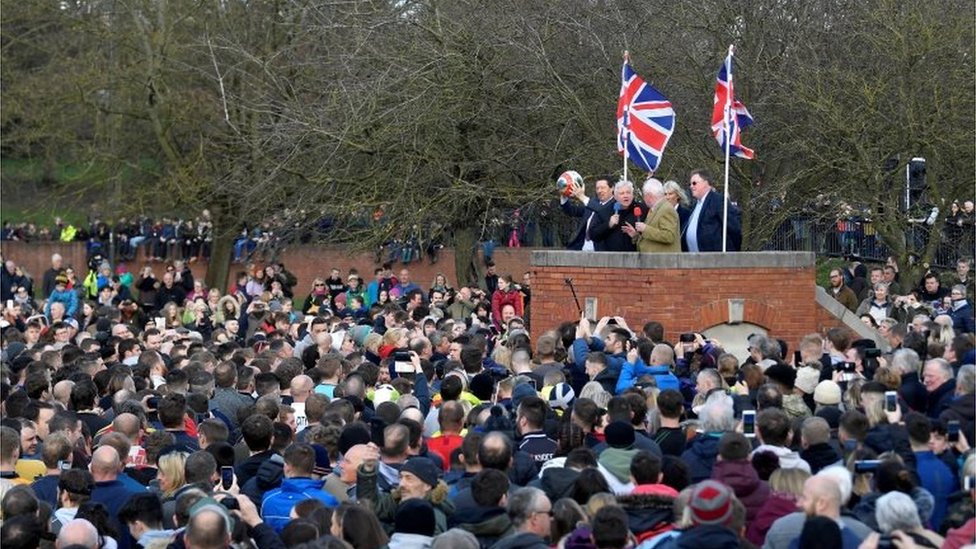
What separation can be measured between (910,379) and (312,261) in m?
31.9

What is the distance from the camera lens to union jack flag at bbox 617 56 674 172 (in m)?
18.2

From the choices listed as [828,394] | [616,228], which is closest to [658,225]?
[616,228]

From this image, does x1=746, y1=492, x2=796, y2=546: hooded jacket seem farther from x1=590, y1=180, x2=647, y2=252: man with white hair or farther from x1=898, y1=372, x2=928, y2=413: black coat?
x1=590, y1=180, x2=647, y2=252: man with white hair

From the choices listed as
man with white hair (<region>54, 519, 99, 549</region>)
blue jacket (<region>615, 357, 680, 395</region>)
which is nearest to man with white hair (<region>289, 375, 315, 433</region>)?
blue jacket (<region>615, 357, 680, 395</region>)

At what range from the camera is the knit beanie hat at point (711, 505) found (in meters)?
7.36

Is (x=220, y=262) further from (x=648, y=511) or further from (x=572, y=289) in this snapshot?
(x=648, y=511)

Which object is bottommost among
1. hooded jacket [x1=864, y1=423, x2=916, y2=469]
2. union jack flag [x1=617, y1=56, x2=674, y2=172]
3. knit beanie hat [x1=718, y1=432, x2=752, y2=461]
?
hooded jacket [x1=864, y1=423, x2=916, y2=469]

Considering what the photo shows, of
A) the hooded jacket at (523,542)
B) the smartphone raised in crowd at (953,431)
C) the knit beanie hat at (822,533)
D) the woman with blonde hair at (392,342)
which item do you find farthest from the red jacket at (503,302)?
the knit beanie hat at (822,533)

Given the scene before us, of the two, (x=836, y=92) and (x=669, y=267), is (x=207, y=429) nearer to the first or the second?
(x=669, y=267)

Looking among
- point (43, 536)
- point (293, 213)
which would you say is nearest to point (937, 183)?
point (293, 213)

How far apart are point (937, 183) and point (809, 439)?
15625 mm

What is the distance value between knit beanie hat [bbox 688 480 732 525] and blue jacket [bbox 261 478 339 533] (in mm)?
2549

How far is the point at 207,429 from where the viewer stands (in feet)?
35.1

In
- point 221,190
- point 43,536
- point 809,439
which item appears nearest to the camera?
point 43,536
